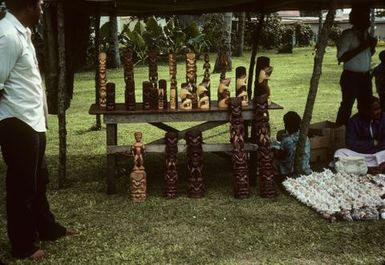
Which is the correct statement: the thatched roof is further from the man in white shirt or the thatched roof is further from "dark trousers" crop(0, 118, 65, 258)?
"dark trousers" crop(0, 118, 65, 258)

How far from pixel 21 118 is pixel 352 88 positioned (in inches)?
217

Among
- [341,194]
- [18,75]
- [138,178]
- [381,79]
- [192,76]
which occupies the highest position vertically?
[18,75]

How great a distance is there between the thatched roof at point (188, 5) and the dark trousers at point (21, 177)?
2315 mm

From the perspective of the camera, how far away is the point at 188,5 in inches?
266

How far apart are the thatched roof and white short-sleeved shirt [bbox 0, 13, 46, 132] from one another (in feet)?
6.69

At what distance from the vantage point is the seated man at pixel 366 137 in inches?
274

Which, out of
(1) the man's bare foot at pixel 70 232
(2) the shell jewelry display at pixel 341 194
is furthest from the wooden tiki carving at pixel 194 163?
(1) the man's bare foot at pixel 70 232

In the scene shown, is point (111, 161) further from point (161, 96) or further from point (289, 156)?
point (289, 156)

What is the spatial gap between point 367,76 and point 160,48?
628 inches

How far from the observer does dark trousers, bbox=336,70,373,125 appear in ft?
26.9

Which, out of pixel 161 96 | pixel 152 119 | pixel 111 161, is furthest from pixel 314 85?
pixel 111 161

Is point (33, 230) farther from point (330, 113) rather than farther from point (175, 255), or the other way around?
point (330, 113)

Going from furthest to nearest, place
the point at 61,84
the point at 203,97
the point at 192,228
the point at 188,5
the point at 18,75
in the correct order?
the point at 188,5
the point at 61,84
the point at 203,97
the point at 192,228
the point at 18,75

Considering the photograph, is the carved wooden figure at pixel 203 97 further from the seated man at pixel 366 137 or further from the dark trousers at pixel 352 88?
the dark trousers at pixel 352 88
